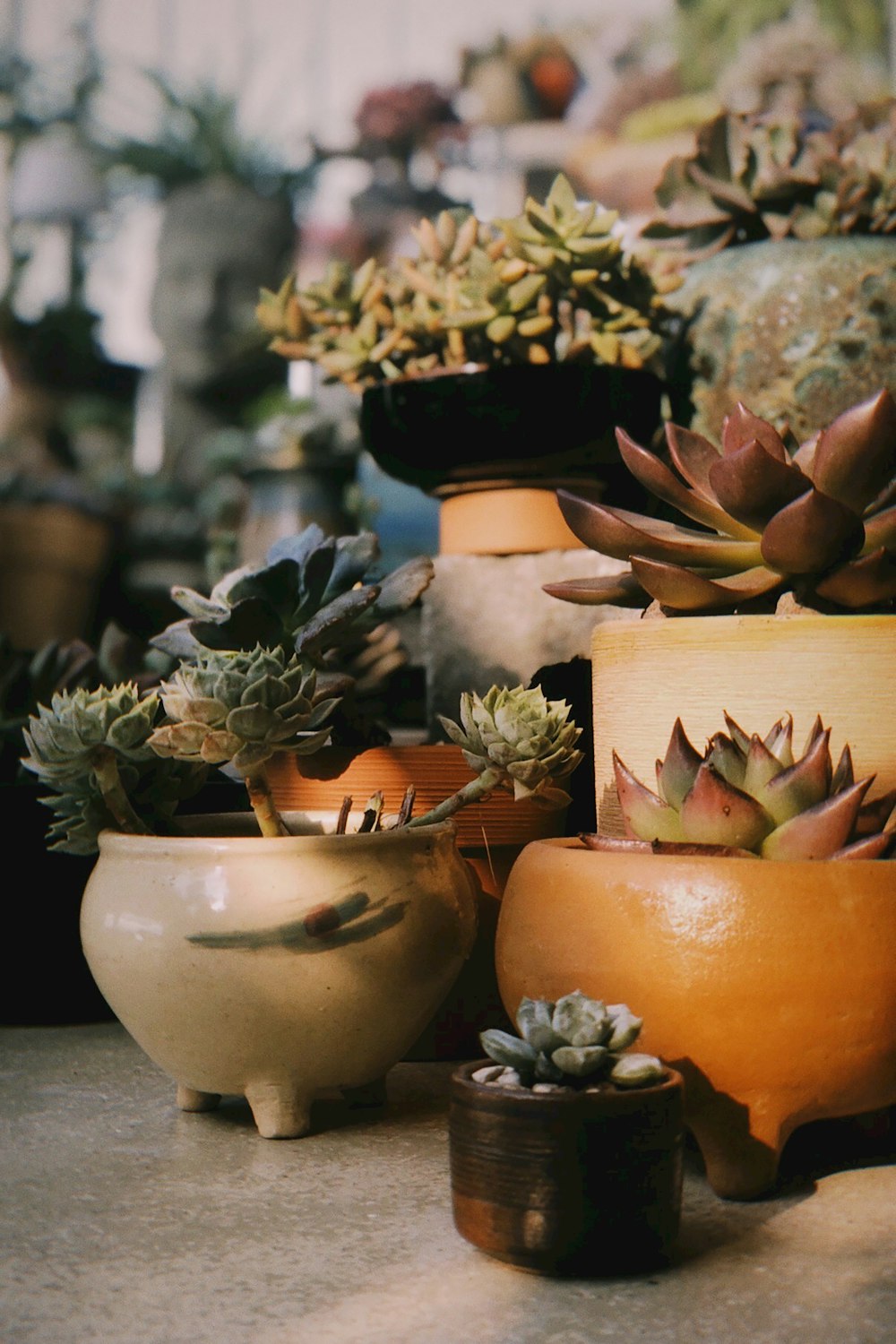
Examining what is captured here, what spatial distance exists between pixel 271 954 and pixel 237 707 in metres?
0.21

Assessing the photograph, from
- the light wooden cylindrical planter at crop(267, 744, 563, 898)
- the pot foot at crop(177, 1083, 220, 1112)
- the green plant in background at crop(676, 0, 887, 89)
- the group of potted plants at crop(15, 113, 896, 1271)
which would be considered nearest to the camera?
the group of potted plants at crop(15, 113, 896, 1271)

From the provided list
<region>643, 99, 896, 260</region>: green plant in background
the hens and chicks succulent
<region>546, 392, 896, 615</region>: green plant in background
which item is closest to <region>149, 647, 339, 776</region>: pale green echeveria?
the hens and chicks succulent

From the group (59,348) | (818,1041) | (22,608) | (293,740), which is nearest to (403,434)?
(293,740)

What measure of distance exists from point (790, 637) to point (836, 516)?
108mm

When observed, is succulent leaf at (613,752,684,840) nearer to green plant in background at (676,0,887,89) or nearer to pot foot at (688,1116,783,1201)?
pot foot at (688,1116,783,1201)

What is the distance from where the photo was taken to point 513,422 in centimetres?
165

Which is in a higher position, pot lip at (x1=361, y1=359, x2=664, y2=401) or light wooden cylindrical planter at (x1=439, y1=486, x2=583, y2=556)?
pot lip at (x1=361, y1=359, x2=664, y2=401)

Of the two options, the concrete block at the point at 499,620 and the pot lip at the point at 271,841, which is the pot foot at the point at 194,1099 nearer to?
the pot lip at the point at 271,841

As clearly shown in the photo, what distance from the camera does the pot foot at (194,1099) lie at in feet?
3.78

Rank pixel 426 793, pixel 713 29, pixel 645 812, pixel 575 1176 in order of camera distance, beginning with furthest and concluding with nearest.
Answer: pixel 713 29 → pixel 426 793 → pixel 645 812 → pixel 575 1176

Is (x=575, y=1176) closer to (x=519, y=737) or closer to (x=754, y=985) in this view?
(x=754, y=985)

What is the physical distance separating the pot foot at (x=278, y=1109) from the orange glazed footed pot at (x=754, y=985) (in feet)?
1.01

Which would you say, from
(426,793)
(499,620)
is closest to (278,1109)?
(426,793)

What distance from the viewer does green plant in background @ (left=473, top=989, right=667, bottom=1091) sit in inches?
31.4
